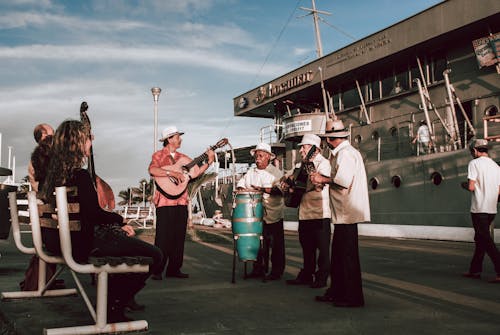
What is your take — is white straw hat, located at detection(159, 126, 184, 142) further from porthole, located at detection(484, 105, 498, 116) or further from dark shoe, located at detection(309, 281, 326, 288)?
porthole, located at detection(484, 105, 498, 116)

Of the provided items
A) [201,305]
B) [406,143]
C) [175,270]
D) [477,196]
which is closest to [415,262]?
[477,196]

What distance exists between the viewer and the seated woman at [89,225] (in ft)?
12.2

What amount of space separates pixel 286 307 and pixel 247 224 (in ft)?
6.56

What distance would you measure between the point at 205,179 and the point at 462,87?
12477 millimetres

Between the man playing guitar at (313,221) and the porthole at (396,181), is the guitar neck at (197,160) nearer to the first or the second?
the man playing guitar at (313,221)

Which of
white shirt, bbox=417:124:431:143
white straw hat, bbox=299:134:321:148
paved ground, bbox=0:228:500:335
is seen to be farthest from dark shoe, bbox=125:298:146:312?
white shirt, bbox=417:124:431:143

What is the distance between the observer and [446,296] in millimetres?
5426

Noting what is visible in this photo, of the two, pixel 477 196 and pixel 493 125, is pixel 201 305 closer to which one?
pixel 477 196

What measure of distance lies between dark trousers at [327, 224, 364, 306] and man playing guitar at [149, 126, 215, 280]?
99.7 inches

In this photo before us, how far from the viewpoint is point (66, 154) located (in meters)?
3.79

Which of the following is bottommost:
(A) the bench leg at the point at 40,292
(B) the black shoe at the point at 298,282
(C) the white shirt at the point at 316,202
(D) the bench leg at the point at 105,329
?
(B) the black shoe at the point at 298,282

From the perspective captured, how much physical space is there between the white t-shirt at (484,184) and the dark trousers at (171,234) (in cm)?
407

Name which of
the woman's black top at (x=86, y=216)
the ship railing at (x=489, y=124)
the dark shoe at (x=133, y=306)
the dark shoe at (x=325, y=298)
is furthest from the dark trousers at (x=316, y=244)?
the ship railing at (x=489, y=124)

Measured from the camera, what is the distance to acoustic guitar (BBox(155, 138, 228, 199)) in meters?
7.08
